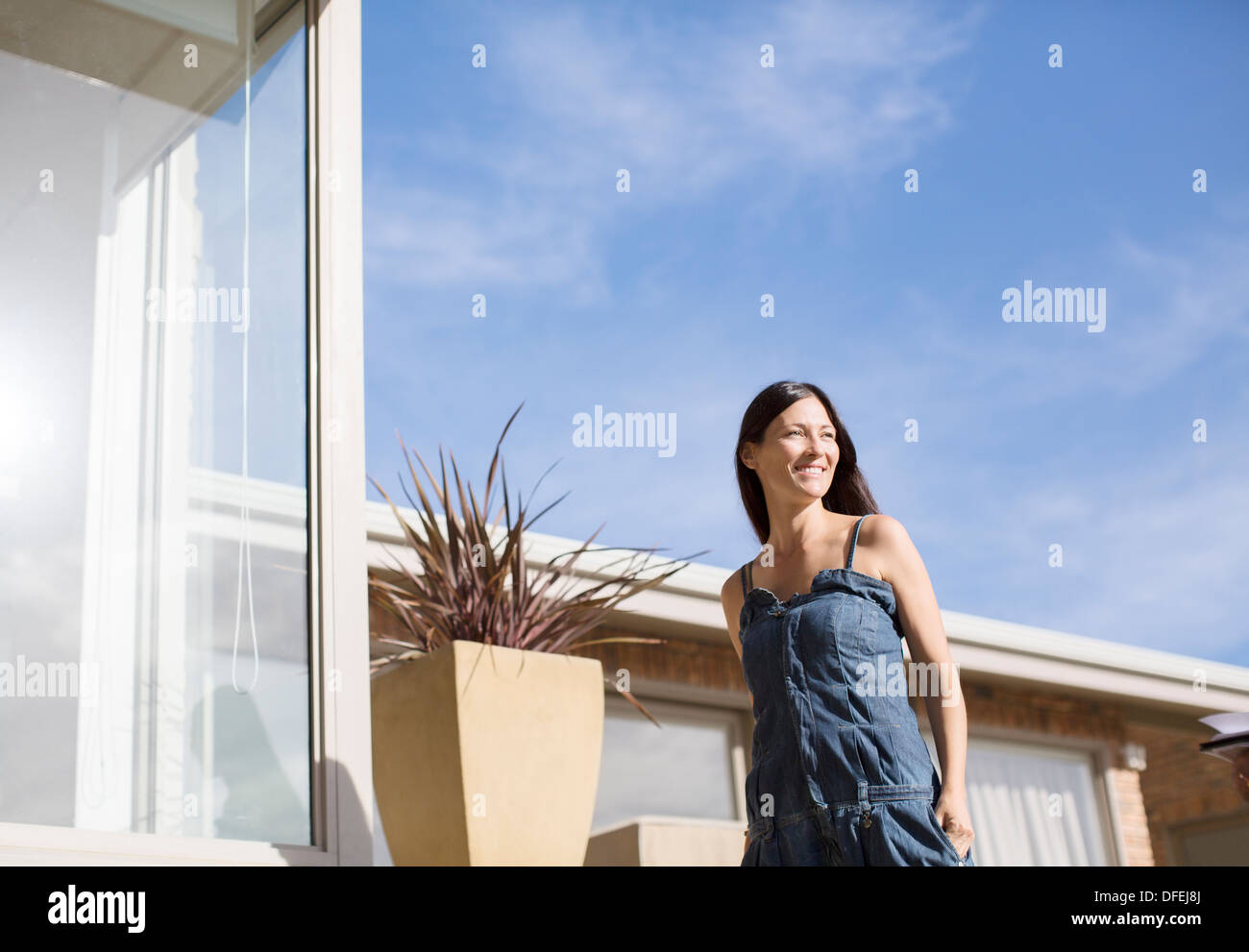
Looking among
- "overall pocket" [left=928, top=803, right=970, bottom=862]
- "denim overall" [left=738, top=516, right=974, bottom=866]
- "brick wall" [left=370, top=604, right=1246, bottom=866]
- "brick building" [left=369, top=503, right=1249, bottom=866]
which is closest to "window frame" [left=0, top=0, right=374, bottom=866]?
"denim overall" [left=738, top=516, right=974, bottom=866]

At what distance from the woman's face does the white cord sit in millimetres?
1016

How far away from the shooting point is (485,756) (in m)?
3.19

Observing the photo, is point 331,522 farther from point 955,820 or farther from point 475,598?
point 955,820

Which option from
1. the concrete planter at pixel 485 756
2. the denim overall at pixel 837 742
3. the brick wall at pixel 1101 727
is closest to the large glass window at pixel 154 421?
the denim overall at pixel 837 742

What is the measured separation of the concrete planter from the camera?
125 inches

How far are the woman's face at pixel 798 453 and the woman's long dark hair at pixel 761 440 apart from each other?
0.03 m

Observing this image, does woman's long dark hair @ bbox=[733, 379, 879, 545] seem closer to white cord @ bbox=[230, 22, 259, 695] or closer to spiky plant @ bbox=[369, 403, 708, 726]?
spiky plant @ bbox=[369, 403, 708, 726]

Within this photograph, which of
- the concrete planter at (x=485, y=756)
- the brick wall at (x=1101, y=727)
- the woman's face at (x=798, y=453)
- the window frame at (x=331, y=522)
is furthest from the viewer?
the brick wall at (x=1101, y=727)

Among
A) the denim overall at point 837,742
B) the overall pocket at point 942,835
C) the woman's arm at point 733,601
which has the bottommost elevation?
the overall pocket at point 942,835

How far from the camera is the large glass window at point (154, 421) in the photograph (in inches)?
84.5

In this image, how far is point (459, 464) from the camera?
150 inches

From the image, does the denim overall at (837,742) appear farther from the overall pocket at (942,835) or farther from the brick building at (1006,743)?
the brick building at (1006,743)
